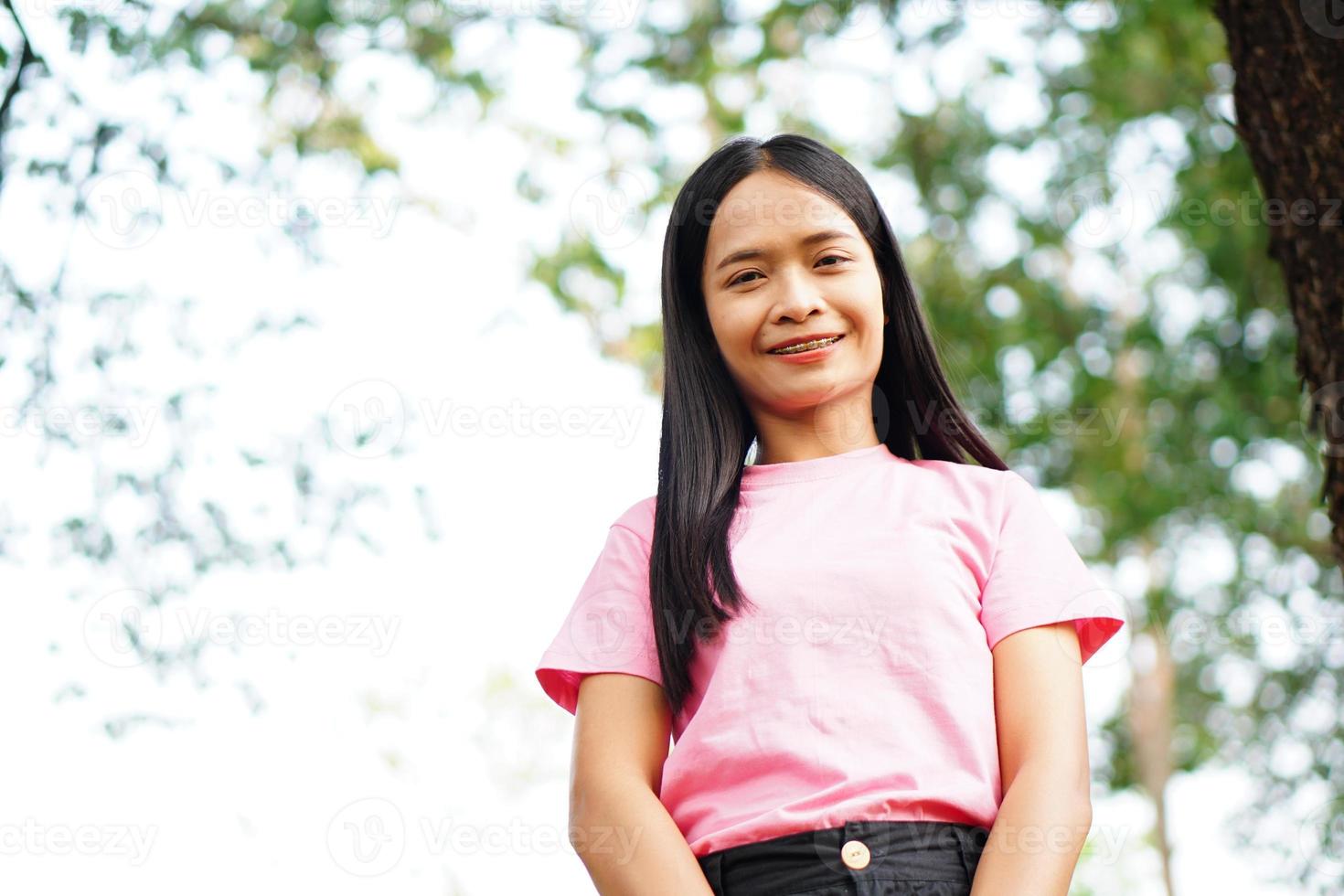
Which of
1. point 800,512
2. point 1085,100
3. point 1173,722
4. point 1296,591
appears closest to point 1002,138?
point 1085,100

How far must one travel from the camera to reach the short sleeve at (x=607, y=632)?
6.21 ft

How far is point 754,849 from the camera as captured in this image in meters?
1.67

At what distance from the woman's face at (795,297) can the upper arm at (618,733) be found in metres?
0.46

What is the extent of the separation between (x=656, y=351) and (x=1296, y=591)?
14.5ft

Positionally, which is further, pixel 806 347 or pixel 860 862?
pixel 806 347

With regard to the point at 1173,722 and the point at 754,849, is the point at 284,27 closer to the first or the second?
the point at 754,849

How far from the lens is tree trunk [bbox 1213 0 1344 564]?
2.31 meters

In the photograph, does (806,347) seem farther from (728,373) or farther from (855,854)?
(855,854)

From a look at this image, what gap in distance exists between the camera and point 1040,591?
1.83 meters

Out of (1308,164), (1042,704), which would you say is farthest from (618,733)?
(1308,164)

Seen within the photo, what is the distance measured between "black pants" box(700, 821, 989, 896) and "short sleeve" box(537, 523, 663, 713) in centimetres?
30

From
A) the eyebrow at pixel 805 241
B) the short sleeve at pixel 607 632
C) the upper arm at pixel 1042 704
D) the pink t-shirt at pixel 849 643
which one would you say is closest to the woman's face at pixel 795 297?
the eyebrow at pixel 805 241

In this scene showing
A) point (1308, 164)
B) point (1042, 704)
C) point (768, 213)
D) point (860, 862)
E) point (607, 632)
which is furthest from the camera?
point (1308, 164)

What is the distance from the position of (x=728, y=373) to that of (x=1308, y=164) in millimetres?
1030
